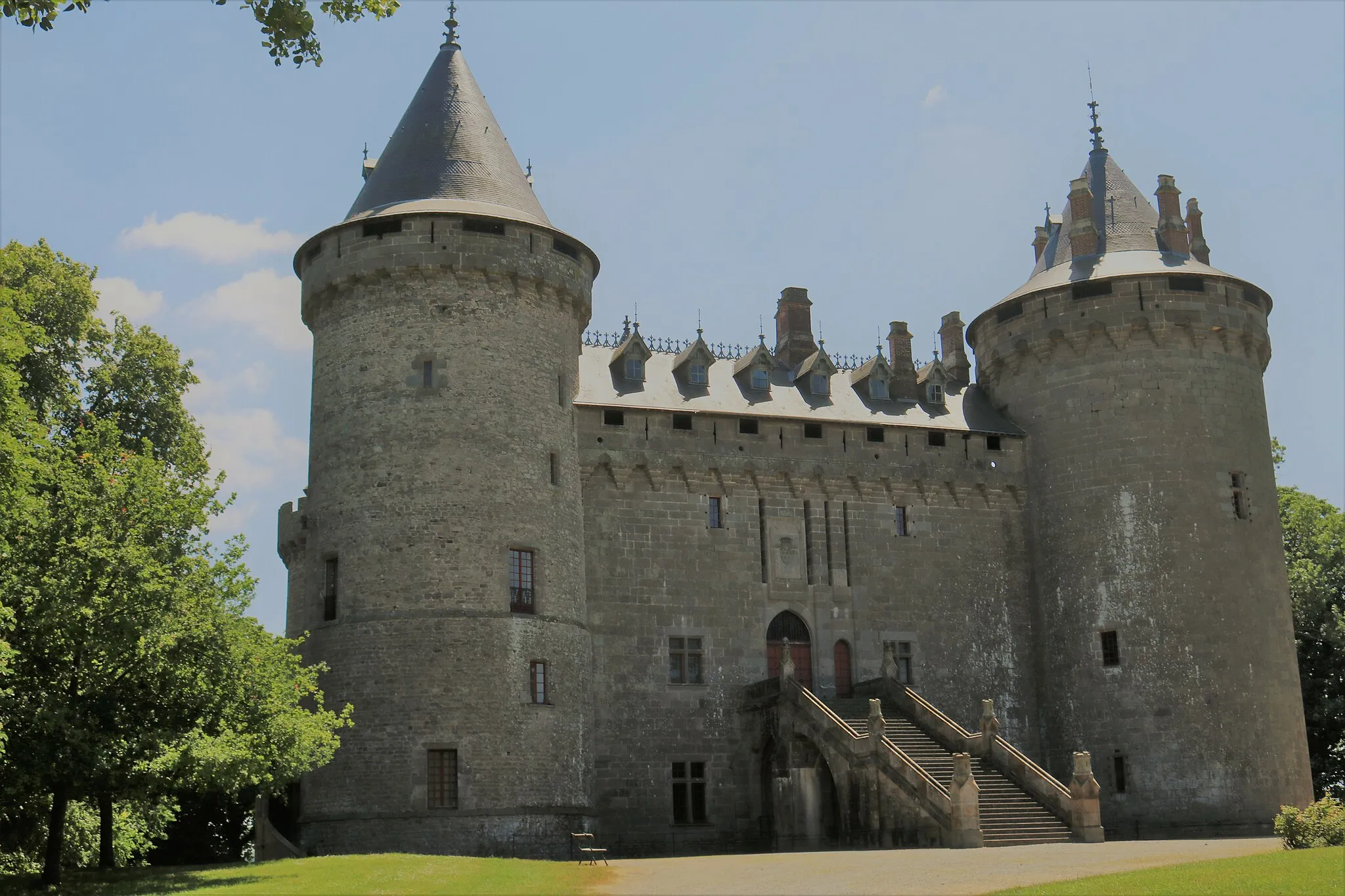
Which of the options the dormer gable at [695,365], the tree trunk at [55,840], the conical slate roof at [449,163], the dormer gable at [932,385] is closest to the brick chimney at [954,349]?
the dormer gable at [932,385]

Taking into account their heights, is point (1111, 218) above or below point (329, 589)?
above

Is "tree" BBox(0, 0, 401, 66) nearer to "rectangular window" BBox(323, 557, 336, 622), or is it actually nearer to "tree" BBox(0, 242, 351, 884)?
"tree" BBox(0, 242, 351, 884)

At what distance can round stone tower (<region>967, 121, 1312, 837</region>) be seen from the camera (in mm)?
36406

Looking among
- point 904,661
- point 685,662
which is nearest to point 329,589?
point 685,662

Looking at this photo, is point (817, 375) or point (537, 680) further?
point (817, 375)

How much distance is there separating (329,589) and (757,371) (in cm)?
1350

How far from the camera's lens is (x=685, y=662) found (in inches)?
1437

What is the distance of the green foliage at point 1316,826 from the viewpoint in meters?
23.5

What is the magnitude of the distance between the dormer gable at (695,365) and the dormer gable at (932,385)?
645 cm

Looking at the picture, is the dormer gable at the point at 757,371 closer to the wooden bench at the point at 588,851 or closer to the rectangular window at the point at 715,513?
the rectangular window at the point at 715,513

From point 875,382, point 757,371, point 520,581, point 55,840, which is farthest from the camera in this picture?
point 875,382

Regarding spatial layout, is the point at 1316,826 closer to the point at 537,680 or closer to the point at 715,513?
the point at 537,680

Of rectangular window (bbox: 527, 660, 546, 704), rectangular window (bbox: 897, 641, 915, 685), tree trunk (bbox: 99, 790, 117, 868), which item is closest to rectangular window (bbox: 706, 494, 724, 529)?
rectangular window (bbox: 897, 641, 915, 685)

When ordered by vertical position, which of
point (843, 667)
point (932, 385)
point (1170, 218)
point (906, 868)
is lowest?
point (906, 868)
